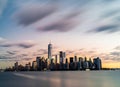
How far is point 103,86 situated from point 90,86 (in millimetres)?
5854

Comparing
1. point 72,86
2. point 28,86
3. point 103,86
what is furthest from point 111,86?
point 28,86

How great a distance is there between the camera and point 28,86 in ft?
263

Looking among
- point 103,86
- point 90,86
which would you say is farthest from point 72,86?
point 103,86

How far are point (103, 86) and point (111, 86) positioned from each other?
122 inches

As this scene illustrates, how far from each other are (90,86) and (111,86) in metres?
8.82

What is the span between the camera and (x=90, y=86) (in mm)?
82000

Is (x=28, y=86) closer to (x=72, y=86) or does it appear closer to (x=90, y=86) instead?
(x=72, y=86)

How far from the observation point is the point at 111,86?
84750mm

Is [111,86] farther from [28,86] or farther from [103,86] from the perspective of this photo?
[28,86]

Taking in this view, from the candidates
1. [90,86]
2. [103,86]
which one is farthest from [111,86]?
[90,86]

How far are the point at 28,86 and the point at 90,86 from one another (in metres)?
22.6

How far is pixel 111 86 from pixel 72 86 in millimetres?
15462

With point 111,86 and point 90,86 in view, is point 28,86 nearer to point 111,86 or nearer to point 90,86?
point 90,86
